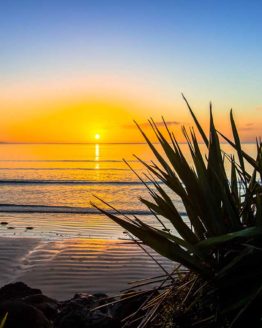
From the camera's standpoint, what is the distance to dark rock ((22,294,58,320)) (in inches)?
194

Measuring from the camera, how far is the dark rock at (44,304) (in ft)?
16.2

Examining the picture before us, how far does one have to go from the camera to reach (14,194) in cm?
2772

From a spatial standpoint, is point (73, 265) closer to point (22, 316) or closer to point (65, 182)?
point (22, 316)

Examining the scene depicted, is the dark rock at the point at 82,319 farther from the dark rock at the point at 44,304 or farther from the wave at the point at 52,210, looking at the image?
the wave at the point at 52,210

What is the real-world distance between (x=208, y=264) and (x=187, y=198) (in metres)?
0.34

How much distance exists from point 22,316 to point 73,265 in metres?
5.61

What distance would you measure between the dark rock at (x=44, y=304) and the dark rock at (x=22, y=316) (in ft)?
1.86

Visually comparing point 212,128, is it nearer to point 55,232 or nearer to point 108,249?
point 108,249

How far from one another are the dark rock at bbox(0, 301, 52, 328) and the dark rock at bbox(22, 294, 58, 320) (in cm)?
57

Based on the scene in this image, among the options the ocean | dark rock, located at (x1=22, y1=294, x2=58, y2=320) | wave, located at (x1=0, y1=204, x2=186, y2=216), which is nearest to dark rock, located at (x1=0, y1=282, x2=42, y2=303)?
dark rock, located at (x1=22, y1=294, x2=58, y2=320)

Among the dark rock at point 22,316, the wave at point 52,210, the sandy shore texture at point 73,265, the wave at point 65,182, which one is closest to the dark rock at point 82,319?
the dark rock at point 22,316

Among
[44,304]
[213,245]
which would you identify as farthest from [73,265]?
[213,245]

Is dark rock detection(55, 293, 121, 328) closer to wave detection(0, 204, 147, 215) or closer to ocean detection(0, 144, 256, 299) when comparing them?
ocean detection(0, 144, 256, 299)

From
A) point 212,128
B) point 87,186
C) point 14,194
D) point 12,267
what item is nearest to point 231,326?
point 212,128
